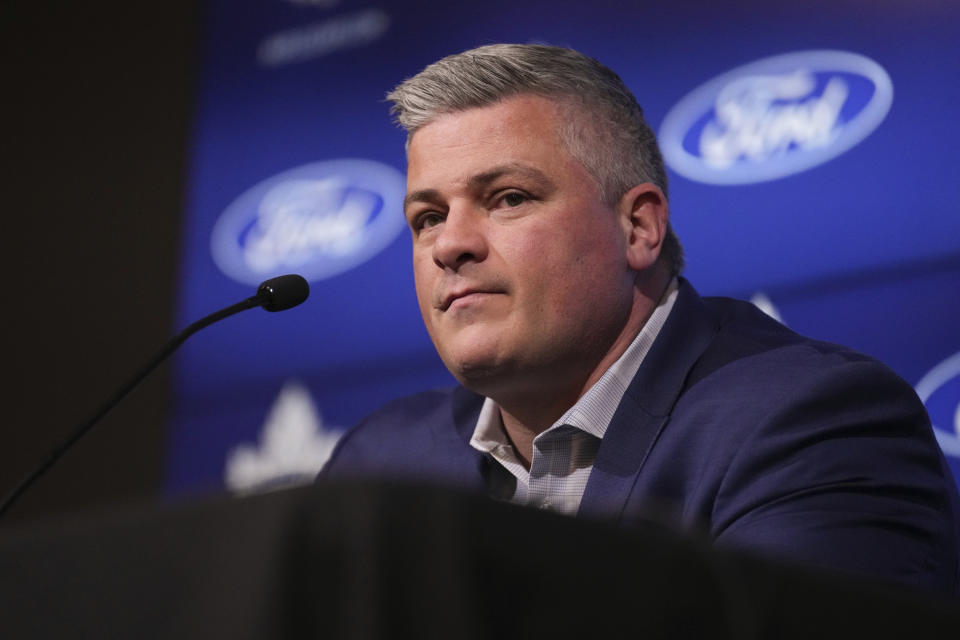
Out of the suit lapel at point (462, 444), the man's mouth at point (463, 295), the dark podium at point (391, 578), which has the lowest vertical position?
the suit lapel at point (462, 444)

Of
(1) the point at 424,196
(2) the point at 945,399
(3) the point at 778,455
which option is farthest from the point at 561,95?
(2) the point at 945,399

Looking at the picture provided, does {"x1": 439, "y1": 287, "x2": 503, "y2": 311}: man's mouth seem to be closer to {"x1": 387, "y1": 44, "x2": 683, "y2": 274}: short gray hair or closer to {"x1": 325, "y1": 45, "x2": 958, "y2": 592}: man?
{"x1": 325, "y1": 45, "x2": 958, "y2": 592}: man

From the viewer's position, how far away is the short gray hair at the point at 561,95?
81.5 inches

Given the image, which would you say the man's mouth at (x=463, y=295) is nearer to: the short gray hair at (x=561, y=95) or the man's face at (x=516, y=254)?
the man's face at (x=516, y=254)

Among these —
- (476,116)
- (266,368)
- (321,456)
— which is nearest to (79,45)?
(266,368)

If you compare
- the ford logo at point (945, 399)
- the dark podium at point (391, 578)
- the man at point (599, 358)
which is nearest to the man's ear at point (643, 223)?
the man at point (599, 358)

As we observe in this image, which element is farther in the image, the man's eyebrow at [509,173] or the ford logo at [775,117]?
the ford logo at [775,117]

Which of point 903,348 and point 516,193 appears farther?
point 903,348

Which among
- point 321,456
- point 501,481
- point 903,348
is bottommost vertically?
point 321,456

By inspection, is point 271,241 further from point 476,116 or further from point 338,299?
point 476,116

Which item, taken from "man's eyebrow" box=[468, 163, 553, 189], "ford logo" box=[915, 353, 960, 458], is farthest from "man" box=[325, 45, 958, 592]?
"ford logo" box=[915, 353, 960, 458]

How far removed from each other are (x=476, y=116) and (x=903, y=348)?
979mm

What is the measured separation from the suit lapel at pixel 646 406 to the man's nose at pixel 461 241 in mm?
362

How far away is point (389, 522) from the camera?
1.96ft
